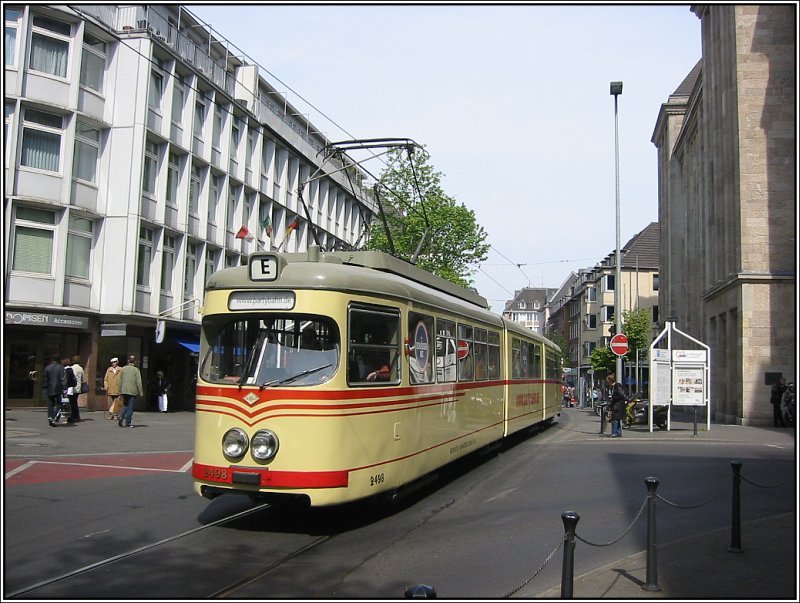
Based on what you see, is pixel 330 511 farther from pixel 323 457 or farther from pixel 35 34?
pixel 35 34

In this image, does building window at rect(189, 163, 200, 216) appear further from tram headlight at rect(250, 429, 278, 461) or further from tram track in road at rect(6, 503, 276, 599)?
tram headlight at rect(250, 429, 278, 461)

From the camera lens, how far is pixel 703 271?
39.5 metres

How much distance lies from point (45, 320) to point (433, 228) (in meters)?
19.8

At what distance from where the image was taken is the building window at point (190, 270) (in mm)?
34375

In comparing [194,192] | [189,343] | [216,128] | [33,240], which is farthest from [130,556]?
[216,128]

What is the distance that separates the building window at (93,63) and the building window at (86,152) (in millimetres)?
1575

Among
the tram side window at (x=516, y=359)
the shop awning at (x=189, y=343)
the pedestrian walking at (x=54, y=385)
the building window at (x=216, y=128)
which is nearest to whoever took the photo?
the tram side window at (x=516, y=359)

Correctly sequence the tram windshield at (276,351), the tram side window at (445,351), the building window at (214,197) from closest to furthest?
the tram windshield at (276,351)
the tram side window at (445,351)
the building window at (214,197)

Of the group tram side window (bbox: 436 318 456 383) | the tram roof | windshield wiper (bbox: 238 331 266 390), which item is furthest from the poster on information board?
windshield wiper (bbox: 238 331 266 390)

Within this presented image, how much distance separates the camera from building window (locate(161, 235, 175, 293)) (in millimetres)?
32375

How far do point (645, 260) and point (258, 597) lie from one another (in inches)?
2998

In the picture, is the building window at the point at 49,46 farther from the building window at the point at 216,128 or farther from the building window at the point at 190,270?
the building window at the point at 190,270

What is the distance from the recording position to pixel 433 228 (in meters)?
40.0

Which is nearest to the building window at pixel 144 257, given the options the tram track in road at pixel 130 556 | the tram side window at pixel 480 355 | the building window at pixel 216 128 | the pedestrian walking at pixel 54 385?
the building window at pixel 216 128
